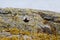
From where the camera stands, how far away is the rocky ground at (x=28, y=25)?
8.01 meters

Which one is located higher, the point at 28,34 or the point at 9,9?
the point at 9,9

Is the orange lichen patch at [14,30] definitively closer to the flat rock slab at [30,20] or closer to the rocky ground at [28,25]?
the rocky ground at [28,25]

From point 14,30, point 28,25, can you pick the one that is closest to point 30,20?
point 28,25

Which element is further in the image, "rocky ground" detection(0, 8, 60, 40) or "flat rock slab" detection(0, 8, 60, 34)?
"flat rock slab" detection(0, 8, 60, 34)

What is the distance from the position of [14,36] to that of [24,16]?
2034 millimetres

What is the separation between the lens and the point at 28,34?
811 centimetres

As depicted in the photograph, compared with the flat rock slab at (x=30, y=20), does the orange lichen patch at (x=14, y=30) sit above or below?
below

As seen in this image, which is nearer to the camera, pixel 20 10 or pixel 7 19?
pixel 7 19

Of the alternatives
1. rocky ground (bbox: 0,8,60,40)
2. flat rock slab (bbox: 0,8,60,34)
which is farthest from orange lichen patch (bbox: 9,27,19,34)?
flat rock slab (bbox: 0,8,60,34)

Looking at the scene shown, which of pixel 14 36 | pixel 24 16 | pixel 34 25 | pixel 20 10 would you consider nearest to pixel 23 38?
pixel 14 36

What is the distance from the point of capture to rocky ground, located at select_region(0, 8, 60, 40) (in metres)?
8.01

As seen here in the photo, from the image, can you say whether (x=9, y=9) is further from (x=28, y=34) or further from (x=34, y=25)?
(x=28, y=34)

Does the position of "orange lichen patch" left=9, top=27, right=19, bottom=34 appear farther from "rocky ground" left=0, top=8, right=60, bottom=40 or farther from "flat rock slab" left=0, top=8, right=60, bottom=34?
"flat rock slab" left=0, top=8, right=60, bottom=34

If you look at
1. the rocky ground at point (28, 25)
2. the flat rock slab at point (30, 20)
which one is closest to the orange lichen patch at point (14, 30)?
the rocky ground at point (28, 25)
